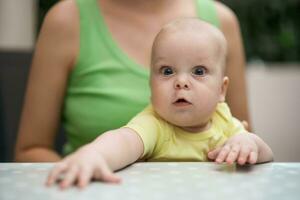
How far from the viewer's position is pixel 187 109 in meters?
0.81

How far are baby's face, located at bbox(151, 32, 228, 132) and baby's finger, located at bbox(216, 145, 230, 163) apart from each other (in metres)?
0.10

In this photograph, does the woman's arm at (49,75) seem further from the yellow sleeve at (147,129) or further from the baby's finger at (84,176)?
the baby's finger at (84,176)

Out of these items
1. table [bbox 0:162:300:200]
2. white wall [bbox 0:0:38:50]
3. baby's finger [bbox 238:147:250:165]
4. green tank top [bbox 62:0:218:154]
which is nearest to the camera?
table [bbox 0:162:300:200]

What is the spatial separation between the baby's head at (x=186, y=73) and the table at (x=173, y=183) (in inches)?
5.8

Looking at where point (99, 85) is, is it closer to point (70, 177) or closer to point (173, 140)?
point (173, 140)

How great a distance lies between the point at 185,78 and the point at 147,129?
0.09 meters

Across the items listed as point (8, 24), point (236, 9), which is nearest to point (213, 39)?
point (8, 24)

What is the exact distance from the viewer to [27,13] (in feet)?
8.74

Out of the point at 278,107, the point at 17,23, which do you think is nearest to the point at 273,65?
the point at 278,107

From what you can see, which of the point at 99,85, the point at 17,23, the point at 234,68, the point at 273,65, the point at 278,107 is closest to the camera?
the point at 99,85

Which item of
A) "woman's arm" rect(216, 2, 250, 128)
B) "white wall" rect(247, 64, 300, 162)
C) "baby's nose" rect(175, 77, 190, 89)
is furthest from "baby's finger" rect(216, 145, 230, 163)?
"white wall" rect(247, 64, 300, 162)

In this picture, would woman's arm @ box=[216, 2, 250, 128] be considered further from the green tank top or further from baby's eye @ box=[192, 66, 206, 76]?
baby's eye @ box=[192, 66, 206, 76]

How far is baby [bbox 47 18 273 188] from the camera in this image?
2.54 feet

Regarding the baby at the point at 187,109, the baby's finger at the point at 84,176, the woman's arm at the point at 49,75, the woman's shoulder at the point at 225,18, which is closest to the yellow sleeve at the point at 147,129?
the baby at the point at 187,109
